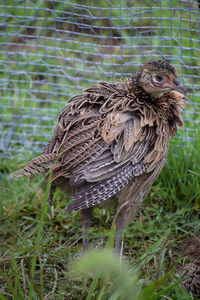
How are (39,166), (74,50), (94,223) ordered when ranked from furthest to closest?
(74,50) → (94,223) → (39,166)

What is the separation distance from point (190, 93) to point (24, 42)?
1.86 metres

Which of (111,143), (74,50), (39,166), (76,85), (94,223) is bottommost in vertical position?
(94,223)

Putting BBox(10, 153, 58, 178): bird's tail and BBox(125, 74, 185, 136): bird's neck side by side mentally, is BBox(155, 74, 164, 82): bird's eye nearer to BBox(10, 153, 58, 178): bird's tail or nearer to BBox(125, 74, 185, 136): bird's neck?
BBox(125, 74, 185, 136): bird's neck

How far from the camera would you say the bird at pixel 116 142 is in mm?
3076

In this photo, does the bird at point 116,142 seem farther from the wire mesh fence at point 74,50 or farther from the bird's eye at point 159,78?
the wire mesh fence at point 74,50

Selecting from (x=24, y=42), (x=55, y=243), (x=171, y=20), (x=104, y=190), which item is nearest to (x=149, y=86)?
(x=104, y=190)

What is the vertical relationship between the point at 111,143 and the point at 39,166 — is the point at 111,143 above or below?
above

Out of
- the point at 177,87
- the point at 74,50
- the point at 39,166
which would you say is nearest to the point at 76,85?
the point at 74,50

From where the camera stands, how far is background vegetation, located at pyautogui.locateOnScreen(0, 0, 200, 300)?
3.78 metres

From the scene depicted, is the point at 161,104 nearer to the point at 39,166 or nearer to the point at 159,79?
the point at 159,79

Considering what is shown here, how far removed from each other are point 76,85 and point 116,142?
187 cm

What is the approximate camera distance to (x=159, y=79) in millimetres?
3365

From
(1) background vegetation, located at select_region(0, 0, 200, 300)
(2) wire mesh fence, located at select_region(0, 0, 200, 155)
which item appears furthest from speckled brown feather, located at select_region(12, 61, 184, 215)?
(2) wire mesh fence, located at select_region(0, 0, 200, 155)

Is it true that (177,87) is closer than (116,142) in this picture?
No
